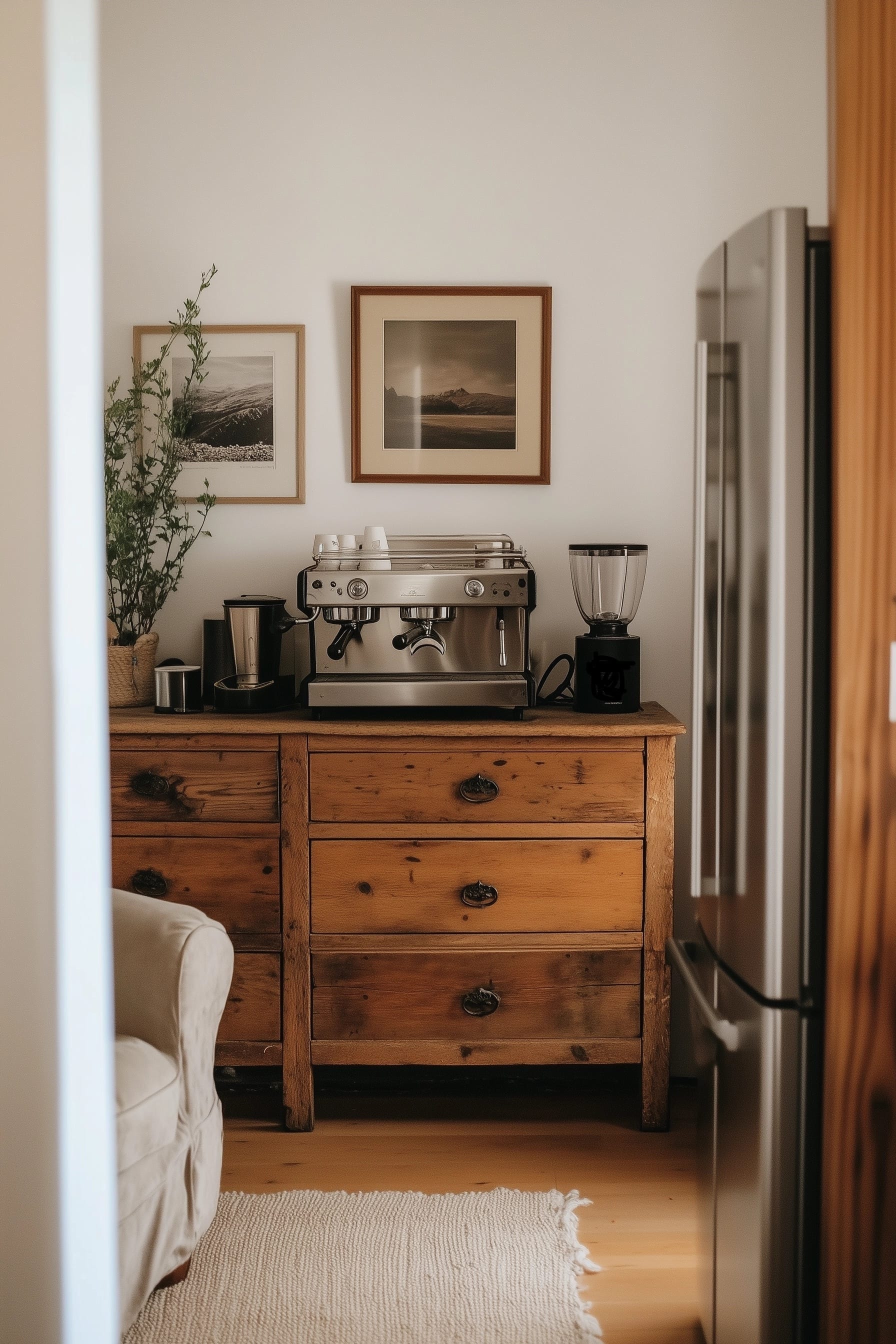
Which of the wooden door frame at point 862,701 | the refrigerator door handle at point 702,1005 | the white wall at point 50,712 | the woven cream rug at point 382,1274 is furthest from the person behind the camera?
the woven cream rug at point 382,1274

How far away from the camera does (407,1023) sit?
2350 millimetres

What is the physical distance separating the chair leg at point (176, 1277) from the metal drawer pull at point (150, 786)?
953 millimetres

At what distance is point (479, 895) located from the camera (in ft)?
7.67

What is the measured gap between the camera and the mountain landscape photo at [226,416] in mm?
2756

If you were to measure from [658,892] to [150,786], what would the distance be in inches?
46.9

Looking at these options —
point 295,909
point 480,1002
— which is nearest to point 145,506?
point 295,909

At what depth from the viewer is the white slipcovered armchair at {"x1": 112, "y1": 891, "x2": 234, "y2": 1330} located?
1606 mm

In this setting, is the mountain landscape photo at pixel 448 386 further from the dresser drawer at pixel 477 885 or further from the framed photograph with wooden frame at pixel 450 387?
the dresser drawer at pixel 477 885

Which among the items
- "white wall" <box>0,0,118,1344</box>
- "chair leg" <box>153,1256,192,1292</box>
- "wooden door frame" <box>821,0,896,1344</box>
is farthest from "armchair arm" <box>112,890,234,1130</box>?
"white wall" <box>0,0,118,1344</box>

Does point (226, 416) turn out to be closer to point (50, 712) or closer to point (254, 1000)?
point (254, 1000)

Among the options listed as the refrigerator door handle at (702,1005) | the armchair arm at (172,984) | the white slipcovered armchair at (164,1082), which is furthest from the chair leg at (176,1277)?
the refrigerator door handle at (702,1005)

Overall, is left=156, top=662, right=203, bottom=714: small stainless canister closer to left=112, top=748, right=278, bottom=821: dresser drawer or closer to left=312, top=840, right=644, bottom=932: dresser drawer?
left=112, top=748, right=278, bottom=821: dresser drawer

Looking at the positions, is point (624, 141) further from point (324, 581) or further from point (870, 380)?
point (870, 380)

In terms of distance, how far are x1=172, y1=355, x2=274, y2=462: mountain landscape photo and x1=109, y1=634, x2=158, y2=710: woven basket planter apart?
530 millimetres
